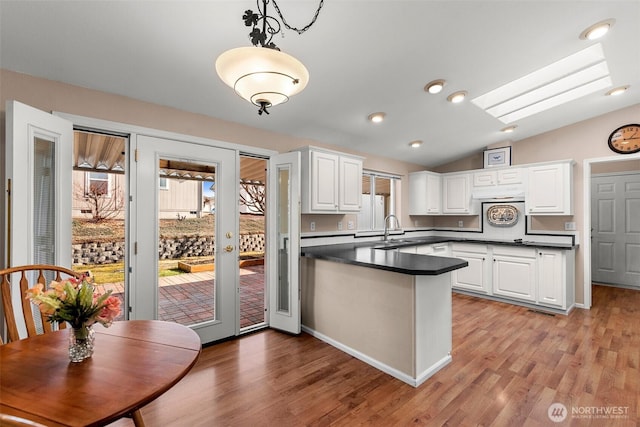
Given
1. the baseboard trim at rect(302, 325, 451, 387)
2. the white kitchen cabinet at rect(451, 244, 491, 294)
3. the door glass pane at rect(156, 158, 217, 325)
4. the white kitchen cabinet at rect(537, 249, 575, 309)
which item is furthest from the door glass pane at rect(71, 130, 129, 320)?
the white kitchen cabinet at rect(537, 249, 575, 309)

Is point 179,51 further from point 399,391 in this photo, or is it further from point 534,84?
point 534,84

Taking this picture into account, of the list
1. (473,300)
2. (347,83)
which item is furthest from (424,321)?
(473,300)

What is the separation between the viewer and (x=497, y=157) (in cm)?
486

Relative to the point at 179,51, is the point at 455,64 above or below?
above

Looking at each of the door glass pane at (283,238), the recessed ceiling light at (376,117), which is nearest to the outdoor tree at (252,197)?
the door glass pane at (283,238)

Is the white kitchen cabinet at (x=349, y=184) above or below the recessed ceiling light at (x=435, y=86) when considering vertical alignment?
below

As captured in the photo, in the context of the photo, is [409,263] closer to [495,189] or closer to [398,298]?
[398,298]

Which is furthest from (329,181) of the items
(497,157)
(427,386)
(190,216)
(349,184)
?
(497,157)

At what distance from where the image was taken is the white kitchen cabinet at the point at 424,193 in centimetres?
518

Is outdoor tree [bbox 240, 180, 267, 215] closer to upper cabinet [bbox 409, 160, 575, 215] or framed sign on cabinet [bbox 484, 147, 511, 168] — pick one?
upper cabinet [bbox 409, 160, 575, 215]

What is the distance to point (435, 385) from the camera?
7.39 ft

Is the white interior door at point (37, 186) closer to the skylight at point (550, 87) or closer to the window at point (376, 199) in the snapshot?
the window at point (376, 199)

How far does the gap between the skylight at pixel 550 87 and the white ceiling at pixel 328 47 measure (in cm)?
13

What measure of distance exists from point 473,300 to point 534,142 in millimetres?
2710
